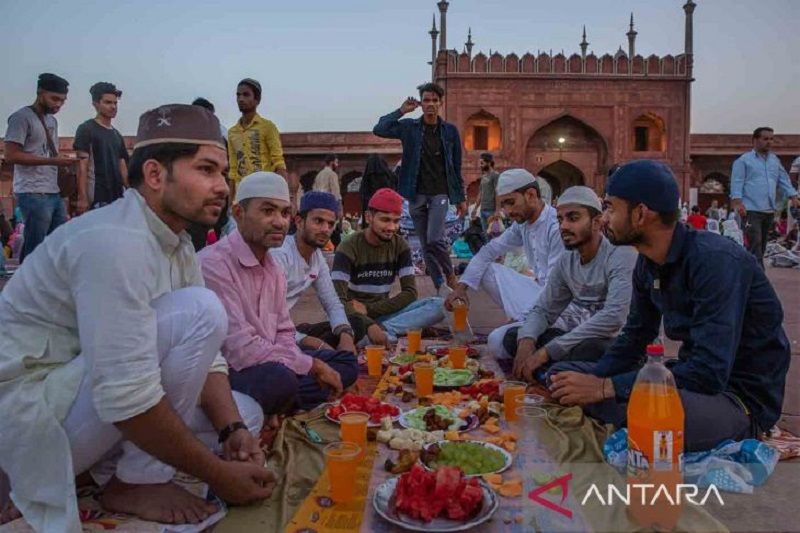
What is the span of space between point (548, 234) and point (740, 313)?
7.49 feet

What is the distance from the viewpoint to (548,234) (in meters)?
4.61

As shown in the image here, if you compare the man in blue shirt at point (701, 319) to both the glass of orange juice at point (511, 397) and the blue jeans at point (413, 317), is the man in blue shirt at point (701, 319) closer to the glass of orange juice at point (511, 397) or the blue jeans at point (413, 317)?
the glass of orange juice at point (511, 397)

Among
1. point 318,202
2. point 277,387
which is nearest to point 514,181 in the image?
point 318,202

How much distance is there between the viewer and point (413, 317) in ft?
16.3

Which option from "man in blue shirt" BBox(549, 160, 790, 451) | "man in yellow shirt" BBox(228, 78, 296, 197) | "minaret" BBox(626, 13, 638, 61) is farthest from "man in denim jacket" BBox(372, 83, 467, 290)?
"minaret" BBox(626, 13, 638, 61)

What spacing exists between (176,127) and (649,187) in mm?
1573

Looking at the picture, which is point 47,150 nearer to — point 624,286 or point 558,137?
point 624,286

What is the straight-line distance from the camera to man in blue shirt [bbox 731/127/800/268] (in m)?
7.97

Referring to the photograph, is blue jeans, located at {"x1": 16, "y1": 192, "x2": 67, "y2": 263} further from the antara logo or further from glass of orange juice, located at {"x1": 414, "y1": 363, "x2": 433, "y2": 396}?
the antara logo

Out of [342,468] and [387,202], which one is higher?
[387,202]

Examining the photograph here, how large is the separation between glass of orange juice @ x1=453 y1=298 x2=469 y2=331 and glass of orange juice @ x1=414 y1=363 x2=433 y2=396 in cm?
139

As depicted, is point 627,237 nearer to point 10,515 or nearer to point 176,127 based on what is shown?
point 176,127

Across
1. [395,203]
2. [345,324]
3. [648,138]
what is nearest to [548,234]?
[395,203]

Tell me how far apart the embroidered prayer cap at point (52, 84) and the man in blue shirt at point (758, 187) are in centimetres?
680
